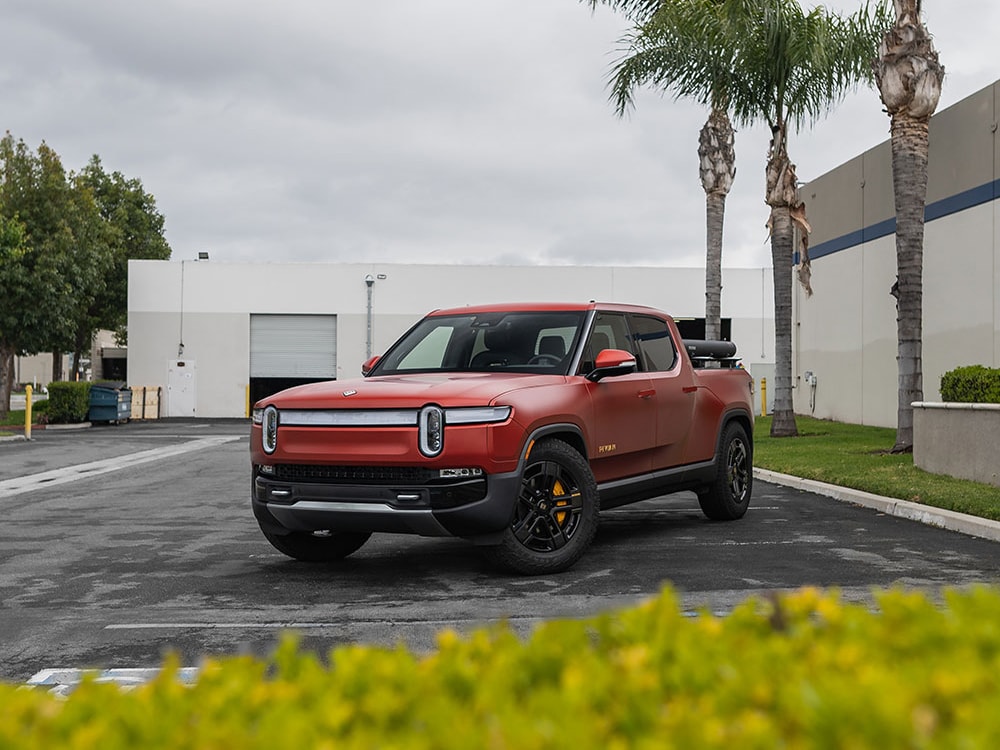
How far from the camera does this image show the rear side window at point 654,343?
9.38 meters

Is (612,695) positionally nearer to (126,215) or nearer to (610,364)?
(610,364)

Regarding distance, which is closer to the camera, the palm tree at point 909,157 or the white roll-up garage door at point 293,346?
the palm tree at point 909,157

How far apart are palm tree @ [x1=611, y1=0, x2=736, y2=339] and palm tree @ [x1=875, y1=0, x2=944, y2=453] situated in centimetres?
449

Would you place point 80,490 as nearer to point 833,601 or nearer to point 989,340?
point 833,601

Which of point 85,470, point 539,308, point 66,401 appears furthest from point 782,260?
point 66,401

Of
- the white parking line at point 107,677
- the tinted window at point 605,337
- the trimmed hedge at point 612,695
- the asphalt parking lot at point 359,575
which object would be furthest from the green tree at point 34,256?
the trimmed hedge at point 612,695

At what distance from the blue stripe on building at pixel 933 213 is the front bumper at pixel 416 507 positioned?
15.7 metres

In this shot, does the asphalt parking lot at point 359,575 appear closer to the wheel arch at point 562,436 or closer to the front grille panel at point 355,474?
the front grille panel at point 355,474

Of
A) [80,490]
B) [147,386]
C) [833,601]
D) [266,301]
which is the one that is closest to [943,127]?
[80,490]

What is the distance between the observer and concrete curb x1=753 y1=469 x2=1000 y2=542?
965 centimetres

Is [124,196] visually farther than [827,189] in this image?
Yes

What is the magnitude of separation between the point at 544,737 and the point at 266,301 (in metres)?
43.4

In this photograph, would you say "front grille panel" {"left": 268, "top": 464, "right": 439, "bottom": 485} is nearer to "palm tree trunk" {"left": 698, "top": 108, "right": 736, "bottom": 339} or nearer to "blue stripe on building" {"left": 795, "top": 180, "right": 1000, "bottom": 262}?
"blue stripe on building" {"left": 795, "top": 180, "right": 1000, "bottom": 262}

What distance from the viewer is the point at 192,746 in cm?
180
